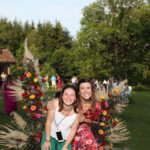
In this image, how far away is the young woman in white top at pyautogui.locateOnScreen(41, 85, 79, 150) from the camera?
6773 mm

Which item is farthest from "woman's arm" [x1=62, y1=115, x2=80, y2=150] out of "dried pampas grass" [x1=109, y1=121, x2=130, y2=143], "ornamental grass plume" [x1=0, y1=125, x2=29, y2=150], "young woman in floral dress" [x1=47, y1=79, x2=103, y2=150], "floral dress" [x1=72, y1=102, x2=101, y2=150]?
"ornamental grass plume" [x1=0, y1=125, x2=29, y2=150]

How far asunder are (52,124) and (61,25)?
71129 millimetres

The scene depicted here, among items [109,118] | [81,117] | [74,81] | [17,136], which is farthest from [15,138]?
[74,81]

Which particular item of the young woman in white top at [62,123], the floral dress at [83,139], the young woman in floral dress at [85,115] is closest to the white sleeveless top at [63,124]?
the young woman in white top at [62,123]

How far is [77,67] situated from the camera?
243 ft

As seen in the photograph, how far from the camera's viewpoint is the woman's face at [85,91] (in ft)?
24.3

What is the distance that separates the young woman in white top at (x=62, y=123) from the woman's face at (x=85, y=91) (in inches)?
20.2

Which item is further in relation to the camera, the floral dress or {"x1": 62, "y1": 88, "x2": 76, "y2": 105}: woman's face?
the floral dress

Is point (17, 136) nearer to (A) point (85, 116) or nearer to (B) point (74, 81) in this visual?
(A) point (85, 116)

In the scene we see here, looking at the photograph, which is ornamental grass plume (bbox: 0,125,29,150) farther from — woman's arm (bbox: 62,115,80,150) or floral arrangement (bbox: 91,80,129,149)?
woman's arm (bbox: 62,115,80,150)

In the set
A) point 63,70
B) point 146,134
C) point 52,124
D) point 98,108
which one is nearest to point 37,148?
point 98,108

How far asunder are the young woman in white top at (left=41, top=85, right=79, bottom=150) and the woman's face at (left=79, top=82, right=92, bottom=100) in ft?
1.69

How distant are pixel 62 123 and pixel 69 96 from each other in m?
0.35

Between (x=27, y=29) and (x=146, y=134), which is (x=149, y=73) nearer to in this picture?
(x=27, y=29)
